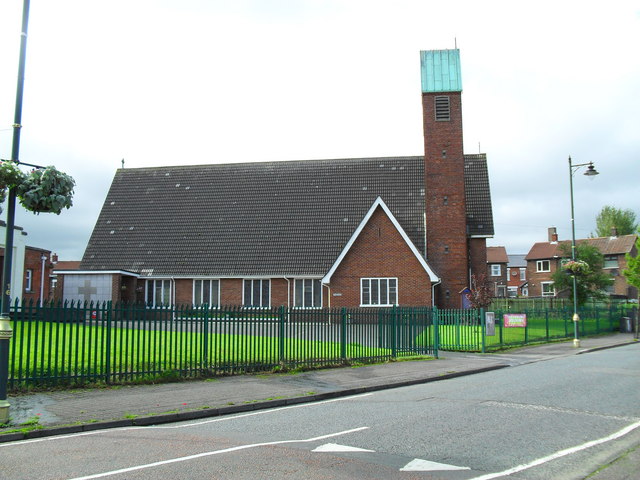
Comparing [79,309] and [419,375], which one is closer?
[79,309]

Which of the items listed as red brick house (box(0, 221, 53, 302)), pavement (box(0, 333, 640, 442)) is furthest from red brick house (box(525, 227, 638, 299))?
pavement (box(0, 333, 640, 442))

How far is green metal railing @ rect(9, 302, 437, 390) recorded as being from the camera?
12328 millimetres

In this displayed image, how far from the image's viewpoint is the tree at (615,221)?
93125 millimetres

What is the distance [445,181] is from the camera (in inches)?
1476

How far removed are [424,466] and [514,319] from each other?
20755mm

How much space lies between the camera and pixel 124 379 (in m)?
13.3

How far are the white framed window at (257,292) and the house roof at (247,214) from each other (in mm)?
698

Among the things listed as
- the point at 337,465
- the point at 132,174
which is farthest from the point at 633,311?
the point at 337,465

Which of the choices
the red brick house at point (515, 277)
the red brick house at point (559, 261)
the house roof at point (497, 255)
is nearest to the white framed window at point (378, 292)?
the red brick house at point (559, 261)

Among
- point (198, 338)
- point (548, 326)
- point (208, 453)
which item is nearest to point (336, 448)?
point (208, 453)

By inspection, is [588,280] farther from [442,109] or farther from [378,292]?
[378,292]

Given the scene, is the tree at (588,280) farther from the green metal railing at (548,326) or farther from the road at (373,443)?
the road at (373,443)

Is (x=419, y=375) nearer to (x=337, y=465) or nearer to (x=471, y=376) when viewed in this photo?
(x=471, y=376)

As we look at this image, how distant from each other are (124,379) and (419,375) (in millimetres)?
7612
